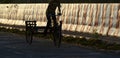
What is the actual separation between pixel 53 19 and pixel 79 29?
17.0ft

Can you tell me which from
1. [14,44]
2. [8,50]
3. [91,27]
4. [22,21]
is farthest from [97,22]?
[22,21]

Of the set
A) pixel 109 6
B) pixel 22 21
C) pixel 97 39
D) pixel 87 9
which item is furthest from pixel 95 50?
pixel 22 21

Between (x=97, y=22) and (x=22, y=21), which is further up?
(x=97, y=22)

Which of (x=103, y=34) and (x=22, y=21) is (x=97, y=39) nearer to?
(x=103, y=34)

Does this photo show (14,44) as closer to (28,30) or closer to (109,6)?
(28,30)

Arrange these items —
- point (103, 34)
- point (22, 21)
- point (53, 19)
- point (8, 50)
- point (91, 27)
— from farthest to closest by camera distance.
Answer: point (22, 21), point (91, 27), point (103, 34), point (53, 19), point (8, 50)

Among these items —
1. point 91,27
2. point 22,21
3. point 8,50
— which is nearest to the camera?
point 8,50

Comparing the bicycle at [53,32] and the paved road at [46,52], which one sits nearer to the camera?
the paved road at [46,52]

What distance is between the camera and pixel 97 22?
66.8 ft

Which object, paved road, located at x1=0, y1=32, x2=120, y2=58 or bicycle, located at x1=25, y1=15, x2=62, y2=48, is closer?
paved road, located at x1=0, y1=32, x2=120, y2=58

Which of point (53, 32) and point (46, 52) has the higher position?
point (53, 32)

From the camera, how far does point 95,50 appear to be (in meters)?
15.3

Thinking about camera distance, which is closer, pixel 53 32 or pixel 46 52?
pixel 46 52

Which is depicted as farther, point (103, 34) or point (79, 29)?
point (79, 29)
